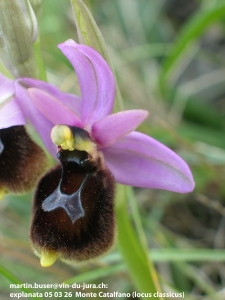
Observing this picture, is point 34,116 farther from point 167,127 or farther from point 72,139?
point 167,127

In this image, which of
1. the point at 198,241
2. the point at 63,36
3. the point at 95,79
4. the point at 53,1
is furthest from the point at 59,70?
the point at 95,79

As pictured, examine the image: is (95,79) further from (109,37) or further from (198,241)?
(109,37)

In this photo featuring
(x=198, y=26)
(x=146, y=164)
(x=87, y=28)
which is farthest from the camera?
(x=198, y=26)

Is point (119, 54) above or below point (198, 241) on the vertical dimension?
above

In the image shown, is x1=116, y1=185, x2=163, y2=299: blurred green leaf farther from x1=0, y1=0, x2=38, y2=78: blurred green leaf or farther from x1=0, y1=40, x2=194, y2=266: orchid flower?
x1=0, y1=0, x2=38, y2=78: blurred green leaf

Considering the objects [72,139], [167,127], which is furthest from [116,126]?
[167,127]

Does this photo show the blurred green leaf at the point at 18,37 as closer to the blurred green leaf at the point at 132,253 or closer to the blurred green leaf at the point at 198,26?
the blurred green leaf at the point at 132,253

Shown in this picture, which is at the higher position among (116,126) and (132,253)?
(116,126)
